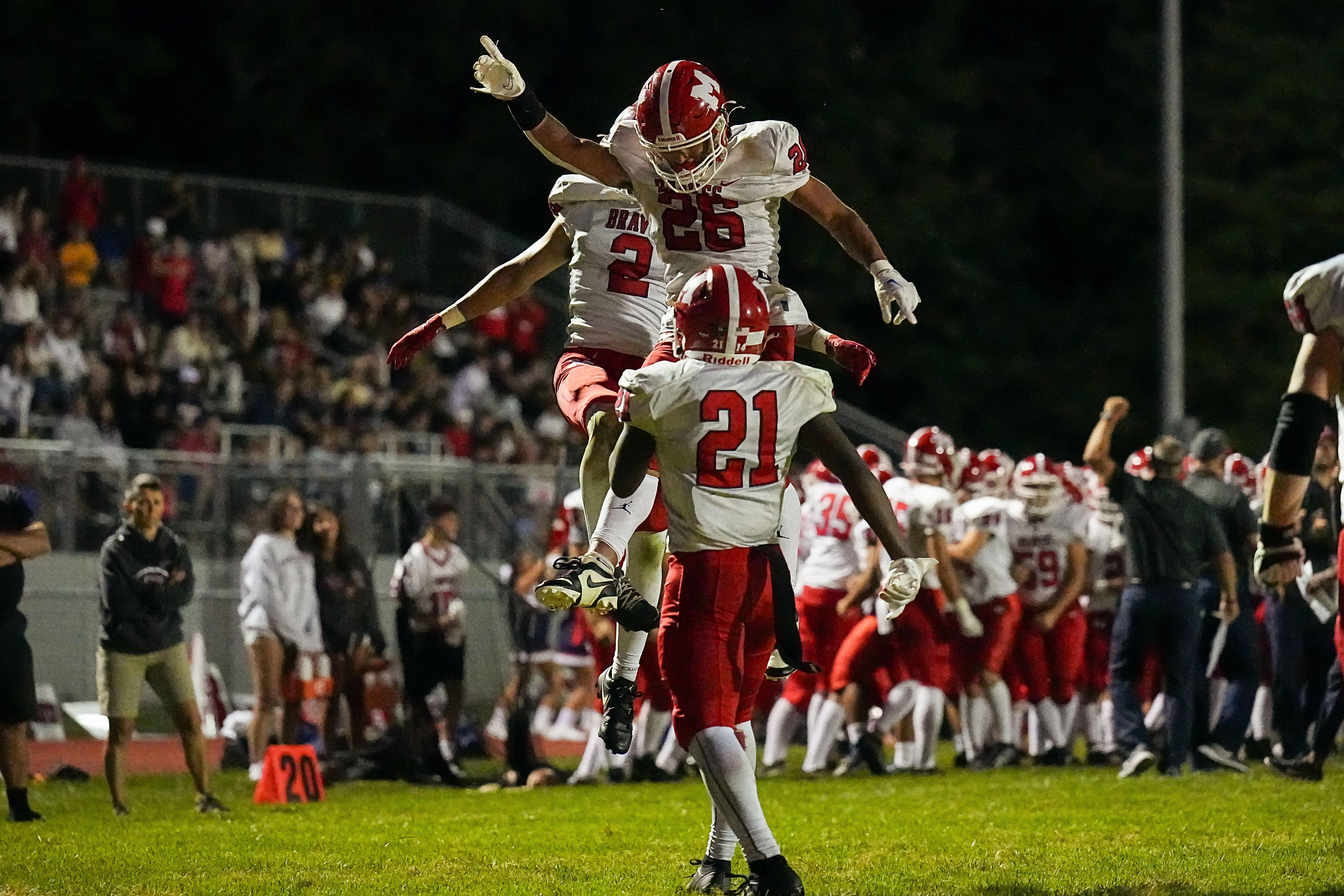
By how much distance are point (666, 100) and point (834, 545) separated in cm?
692

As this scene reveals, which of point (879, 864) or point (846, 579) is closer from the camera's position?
point (879, 864)

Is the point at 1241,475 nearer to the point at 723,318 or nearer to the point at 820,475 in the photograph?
the point at 820,475

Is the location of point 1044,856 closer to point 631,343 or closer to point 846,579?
point 631,343

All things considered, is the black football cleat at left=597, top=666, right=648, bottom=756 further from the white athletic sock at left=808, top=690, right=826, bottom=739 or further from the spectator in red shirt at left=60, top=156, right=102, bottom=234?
the spectator in red shirt at left=60, top=156, right=102, bottom=234

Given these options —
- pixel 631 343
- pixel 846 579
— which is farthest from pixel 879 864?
pixel 846 579

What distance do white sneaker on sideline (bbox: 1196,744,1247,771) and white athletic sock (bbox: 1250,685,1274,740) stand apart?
4.79 feet

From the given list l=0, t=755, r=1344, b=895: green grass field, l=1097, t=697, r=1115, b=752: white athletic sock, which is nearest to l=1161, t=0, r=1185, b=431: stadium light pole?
l=1097, t=697, r=1115, b=752: white athletic sock

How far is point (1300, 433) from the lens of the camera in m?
5.79

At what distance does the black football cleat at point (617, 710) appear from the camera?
6.90 m

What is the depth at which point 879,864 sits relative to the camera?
300 inches

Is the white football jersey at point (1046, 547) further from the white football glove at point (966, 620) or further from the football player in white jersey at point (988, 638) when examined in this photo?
the white football glove at point (966, 620)

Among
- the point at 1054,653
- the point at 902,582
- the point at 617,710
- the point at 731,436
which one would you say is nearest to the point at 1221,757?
the point at 1054,653

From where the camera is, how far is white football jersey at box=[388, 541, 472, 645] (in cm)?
1355

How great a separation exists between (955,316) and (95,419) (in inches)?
564
